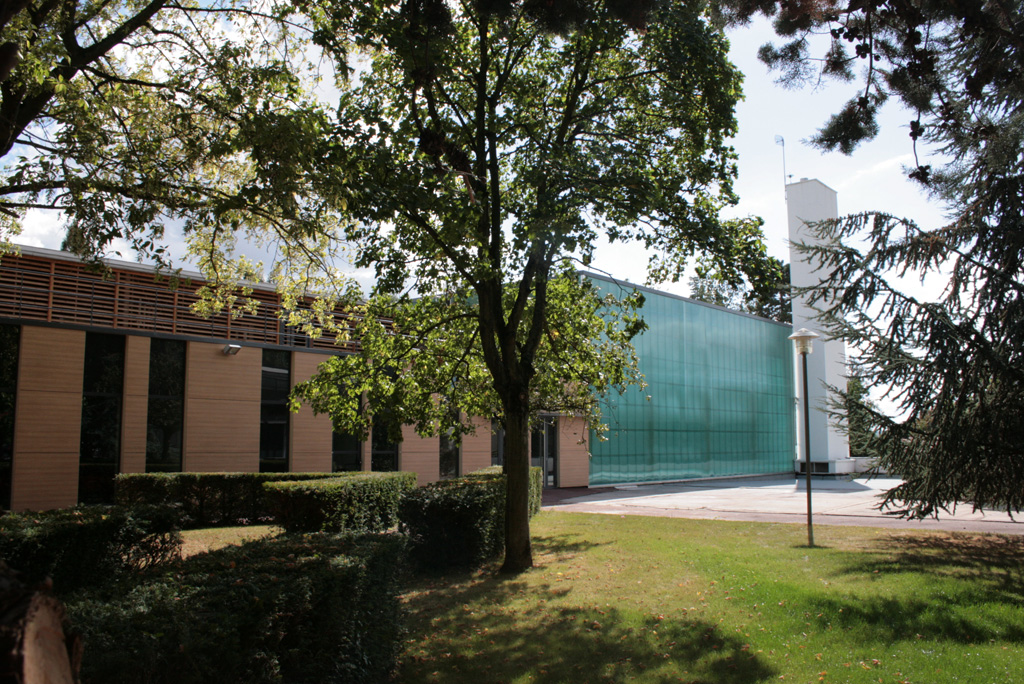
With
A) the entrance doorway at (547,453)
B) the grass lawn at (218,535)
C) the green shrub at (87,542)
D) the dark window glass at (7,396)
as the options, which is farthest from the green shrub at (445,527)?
the entrance doorway at (547,453)

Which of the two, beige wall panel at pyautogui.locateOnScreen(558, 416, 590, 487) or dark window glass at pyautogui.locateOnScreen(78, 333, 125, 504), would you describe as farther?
beige wall panel at pyautogui.locateOnScreen(558, 416, 590, 487)

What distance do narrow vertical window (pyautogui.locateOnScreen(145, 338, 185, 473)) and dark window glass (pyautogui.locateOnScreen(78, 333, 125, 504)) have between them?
0.72 m

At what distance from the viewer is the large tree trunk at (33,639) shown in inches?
55.5

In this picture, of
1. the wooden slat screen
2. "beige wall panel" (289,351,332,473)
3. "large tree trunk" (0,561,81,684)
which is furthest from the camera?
"beige wall panel" (289,351,332,473)

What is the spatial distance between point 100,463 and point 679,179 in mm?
14733

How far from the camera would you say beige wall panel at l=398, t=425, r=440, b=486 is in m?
22.8

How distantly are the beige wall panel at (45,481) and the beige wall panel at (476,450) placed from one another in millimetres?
12503

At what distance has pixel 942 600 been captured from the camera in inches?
324

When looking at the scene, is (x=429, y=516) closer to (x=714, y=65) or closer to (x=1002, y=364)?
(x=714, y=65)

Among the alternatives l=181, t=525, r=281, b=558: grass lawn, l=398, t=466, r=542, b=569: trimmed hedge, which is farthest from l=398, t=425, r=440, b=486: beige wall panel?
l=398, t=466, r=542, b=569: trimmed hedge

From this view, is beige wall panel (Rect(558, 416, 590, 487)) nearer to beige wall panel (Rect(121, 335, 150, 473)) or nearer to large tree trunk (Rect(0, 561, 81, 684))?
beige wall panel (Rect(121, 335, 150, 473))

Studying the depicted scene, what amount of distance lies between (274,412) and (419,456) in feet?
18.3

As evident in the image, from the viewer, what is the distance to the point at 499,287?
33.5ft

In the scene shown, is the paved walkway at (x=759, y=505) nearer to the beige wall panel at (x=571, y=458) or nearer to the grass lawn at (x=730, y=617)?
the beige wall panel at (x=571, y=458)
